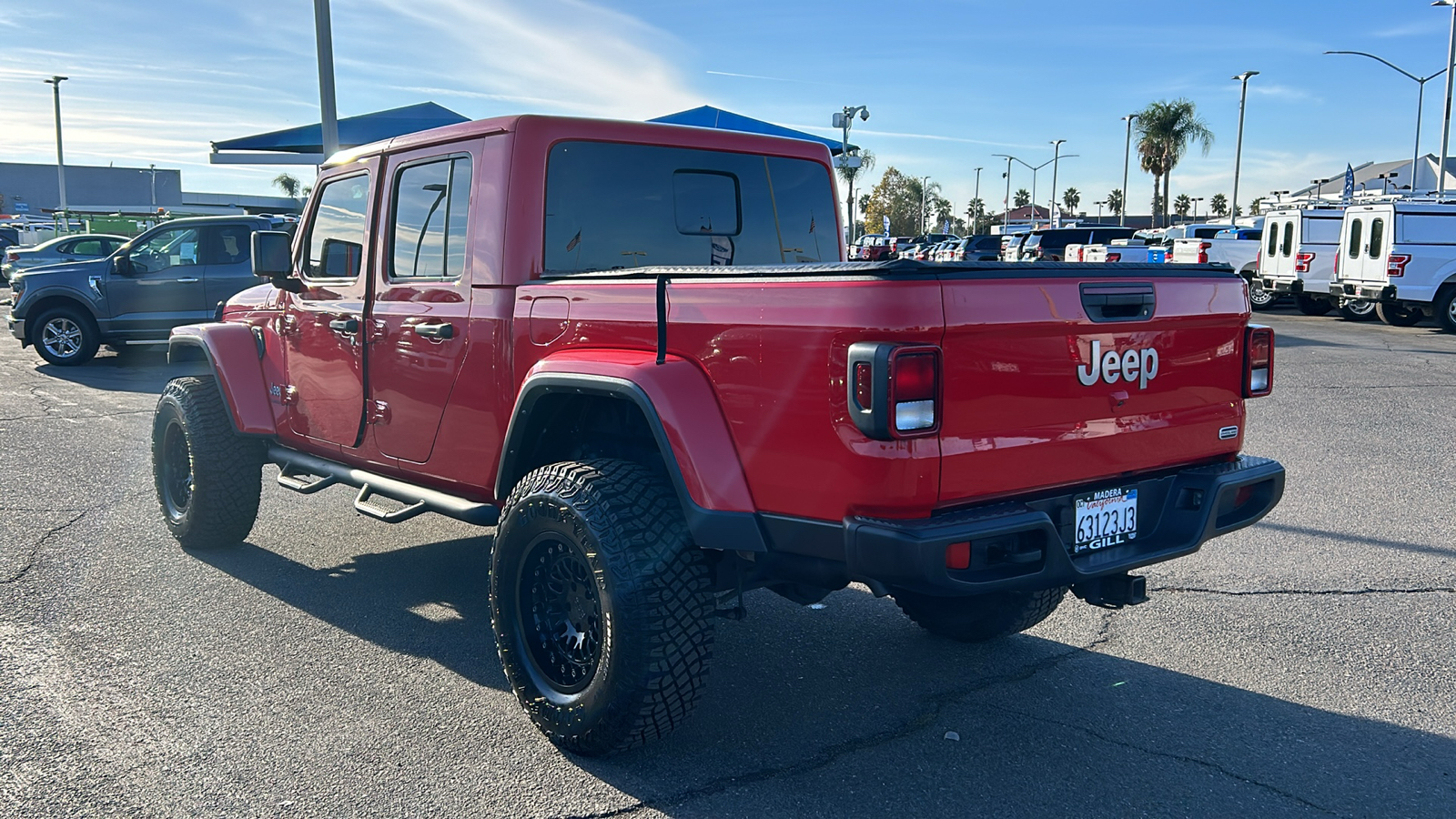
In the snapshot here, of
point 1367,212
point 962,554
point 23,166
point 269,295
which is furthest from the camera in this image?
point 23,166

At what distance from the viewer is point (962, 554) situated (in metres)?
2.96

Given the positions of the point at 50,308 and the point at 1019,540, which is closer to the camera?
the point at 1019,540

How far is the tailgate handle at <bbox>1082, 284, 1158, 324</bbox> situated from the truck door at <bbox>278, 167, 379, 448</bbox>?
2.94m

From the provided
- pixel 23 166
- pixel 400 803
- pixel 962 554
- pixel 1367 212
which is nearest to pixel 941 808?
pixel 962 554

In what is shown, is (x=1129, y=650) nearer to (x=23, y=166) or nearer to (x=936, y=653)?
(x=936, y=653)

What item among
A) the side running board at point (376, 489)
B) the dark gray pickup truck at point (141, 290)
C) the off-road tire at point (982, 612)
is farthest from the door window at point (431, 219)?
the dark gray pickup truck at point (141, 290)

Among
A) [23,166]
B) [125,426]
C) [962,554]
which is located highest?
[23,166]

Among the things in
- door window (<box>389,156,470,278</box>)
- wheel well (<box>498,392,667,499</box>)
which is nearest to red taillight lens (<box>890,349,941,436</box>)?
wheel well (<box>498,392,667,499</box>)

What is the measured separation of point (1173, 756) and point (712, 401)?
1.84m

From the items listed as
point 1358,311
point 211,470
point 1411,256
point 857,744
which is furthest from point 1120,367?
point 1358,311

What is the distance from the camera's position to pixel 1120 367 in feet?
11.1

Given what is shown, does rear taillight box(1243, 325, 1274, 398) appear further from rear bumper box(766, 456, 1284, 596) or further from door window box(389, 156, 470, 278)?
door window box(389, 156, 470, 278)

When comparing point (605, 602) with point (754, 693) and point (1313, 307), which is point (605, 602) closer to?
point (754, 693)

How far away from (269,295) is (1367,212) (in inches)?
792
